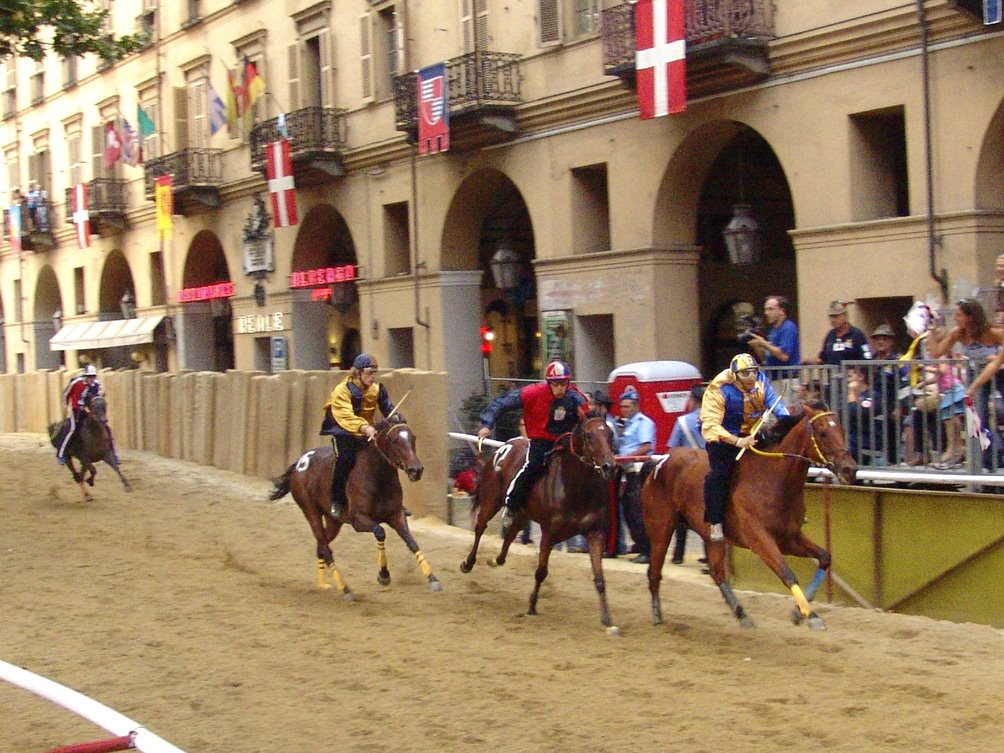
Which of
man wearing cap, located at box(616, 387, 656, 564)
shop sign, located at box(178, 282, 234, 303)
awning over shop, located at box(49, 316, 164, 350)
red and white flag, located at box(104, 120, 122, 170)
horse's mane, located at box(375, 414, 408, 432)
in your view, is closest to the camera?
horse's mane, located at box(375, 414, 408, 432)

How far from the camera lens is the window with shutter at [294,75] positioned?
3136 centimetres

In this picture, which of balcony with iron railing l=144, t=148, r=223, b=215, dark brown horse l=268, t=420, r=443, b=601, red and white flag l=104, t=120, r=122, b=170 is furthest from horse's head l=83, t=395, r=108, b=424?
red and white flag l=104, t=120, r=122, b=170

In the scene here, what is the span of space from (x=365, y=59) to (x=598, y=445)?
779 inches

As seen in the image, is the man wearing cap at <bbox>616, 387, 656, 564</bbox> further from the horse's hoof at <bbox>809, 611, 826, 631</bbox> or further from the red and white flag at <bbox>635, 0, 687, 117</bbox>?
the red and white flag at <bbox>635, 0, 687, 117</bbox>

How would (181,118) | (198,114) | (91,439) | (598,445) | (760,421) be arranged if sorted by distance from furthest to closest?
(181,118) → (198,114) → (91,439) → (598,445) → (760,421)

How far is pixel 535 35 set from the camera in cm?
2419

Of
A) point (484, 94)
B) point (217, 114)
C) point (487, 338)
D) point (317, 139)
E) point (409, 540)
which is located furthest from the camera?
point (217, 114)

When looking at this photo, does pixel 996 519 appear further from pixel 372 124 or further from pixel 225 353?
pixel 225 353

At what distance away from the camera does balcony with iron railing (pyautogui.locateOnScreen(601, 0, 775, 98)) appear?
1919 cm

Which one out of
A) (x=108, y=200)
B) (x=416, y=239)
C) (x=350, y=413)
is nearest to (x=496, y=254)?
(x=416, y=239)

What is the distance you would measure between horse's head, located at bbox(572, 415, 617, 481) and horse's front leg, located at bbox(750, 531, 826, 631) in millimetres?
1347

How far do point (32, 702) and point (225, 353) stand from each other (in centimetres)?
3185

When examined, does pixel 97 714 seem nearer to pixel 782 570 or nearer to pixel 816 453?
pixel 782 570

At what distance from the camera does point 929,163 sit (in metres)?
17.0
